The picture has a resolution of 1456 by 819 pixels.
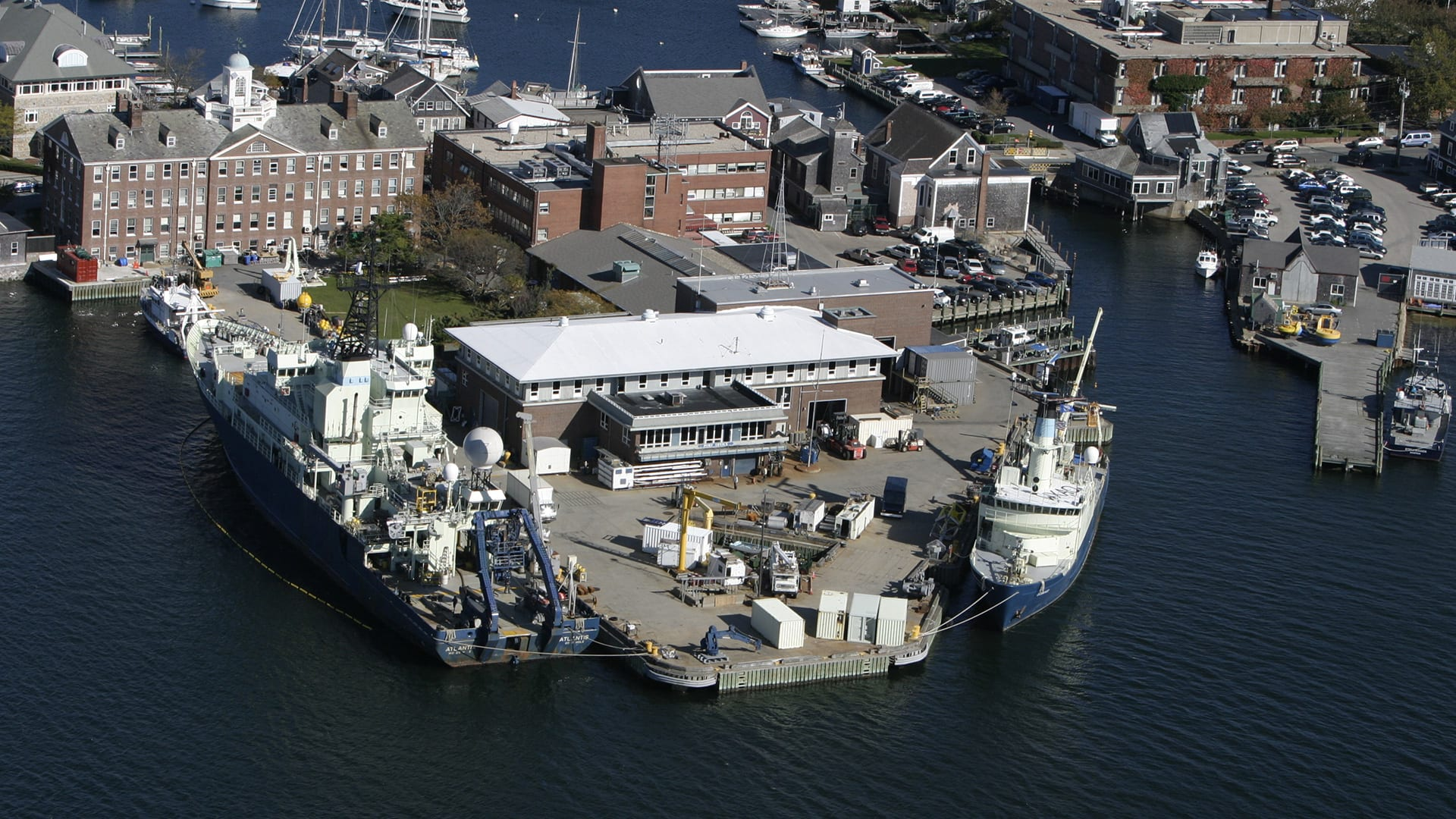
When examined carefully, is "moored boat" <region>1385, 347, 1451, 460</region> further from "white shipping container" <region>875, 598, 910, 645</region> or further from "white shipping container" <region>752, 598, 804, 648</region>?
"white shipping container" <region>752, 598, 804, 648</region>

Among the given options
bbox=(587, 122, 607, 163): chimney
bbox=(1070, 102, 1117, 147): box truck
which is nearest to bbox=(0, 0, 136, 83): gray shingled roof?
bbox=(587, 122, 607, 163): chimney

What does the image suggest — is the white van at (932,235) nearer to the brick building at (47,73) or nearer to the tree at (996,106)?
the tree at (996,106)

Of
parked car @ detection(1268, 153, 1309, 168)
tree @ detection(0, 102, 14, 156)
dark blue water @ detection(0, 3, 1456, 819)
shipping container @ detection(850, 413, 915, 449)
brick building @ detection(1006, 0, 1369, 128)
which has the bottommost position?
dark blue water @ detection(0, 3, 1456, 819)

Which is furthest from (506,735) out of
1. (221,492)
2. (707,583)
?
(221,492)

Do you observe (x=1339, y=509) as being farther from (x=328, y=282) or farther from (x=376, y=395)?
(x=328, y=282)

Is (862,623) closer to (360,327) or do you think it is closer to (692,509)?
(692,509)

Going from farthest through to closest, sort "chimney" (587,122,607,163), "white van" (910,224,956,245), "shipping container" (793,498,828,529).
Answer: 1. "white van" (910,224,956,245)
2. "chimney" (587,122,607,163)
3. "shipping container" (793,498,828,529)
